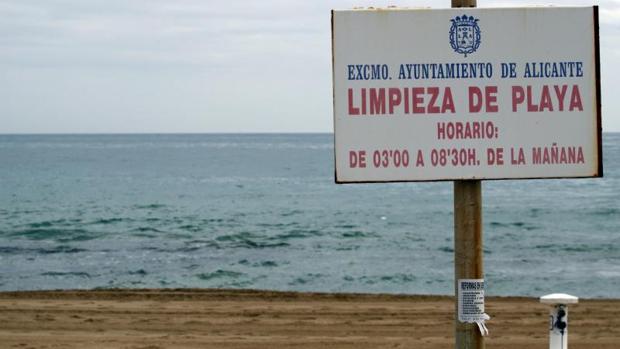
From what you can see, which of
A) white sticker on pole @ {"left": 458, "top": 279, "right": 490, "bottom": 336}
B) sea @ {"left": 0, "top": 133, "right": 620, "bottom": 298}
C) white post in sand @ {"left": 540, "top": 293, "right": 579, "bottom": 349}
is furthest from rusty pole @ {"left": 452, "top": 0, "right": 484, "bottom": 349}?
sea @ {"left": 0, "top": 133, "right": 620, "bottom": 298}

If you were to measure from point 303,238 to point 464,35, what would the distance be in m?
29.7

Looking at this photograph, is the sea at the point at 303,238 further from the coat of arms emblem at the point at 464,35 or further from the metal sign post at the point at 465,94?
the coat of arms emblem at the point at 464,35

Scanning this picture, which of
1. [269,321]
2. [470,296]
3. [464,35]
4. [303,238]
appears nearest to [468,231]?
[470,296]

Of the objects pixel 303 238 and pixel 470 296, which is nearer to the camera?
pixel 470 296

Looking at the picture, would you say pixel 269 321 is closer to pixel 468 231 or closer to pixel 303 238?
pixel 468 231

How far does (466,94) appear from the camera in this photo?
6504 mm

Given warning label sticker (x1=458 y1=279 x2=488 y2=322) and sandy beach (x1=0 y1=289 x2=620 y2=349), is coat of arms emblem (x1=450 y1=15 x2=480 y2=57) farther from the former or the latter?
sandy beach (x1=0 y1=289 x2=620 y2=349)

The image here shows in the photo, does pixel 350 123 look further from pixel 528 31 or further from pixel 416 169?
pixel 528 31

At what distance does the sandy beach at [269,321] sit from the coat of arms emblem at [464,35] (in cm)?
643

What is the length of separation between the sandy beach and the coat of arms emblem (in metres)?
6.43

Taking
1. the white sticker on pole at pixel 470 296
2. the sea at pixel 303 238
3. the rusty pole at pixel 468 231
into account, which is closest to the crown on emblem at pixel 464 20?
the rusty pole at pixel 468 231

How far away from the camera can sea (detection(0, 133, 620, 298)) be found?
80.6ft

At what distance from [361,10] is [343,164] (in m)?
0.94

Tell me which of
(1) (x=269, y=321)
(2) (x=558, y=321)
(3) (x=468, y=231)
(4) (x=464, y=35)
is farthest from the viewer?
(1) (x=269, y=321)
